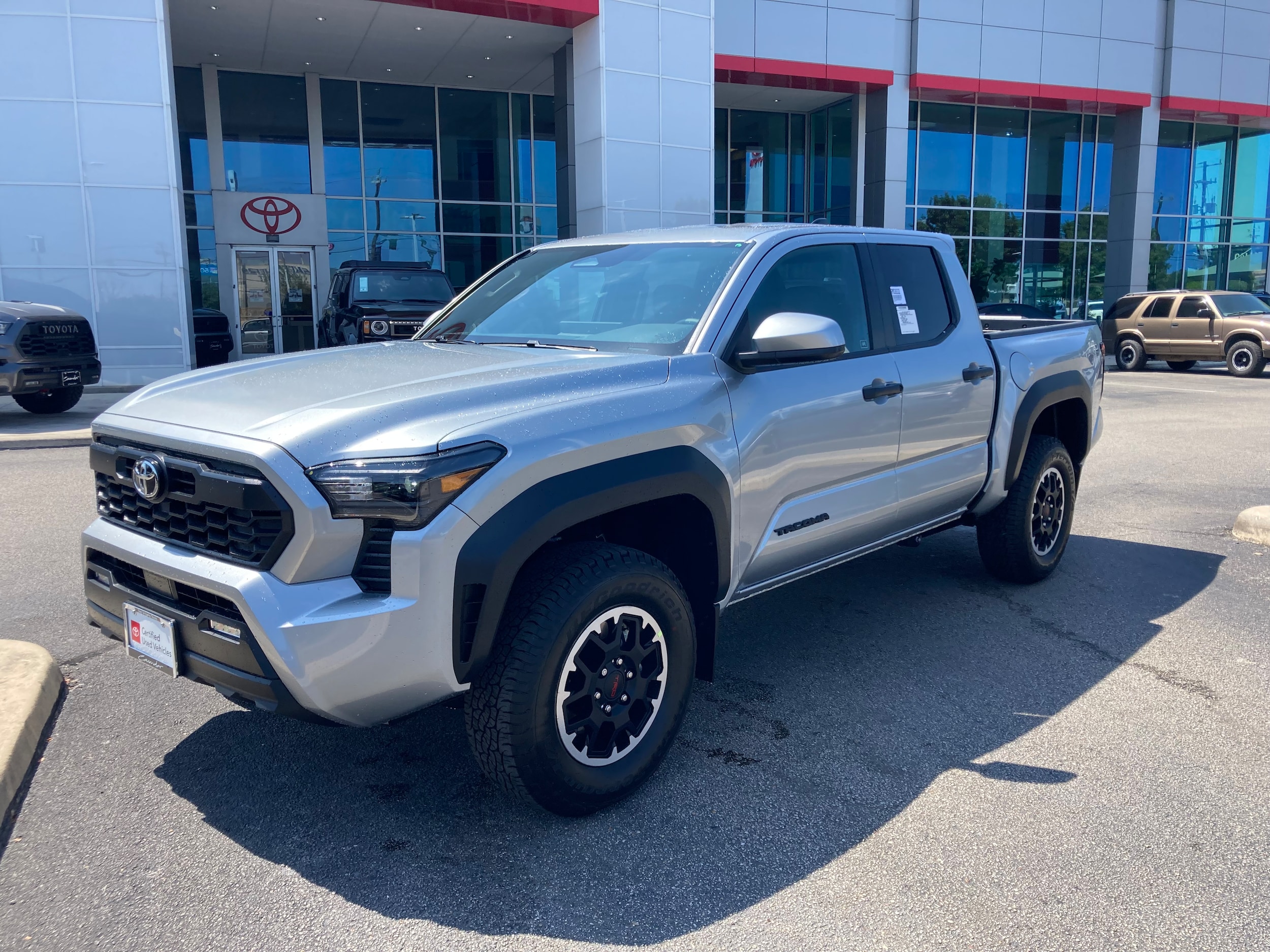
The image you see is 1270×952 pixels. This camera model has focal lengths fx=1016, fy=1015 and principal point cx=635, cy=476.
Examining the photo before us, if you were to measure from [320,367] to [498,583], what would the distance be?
4.42 feet

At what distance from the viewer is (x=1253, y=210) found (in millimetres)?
33438

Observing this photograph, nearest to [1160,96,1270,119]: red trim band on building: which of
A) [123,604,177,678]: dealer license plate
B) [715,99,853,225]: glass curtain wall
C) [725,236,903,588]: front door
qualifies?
[715,99,853,225]: glass curtain wall

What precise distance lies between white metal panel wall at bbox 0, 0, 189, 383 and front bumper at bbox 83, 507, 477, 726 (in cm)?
1713

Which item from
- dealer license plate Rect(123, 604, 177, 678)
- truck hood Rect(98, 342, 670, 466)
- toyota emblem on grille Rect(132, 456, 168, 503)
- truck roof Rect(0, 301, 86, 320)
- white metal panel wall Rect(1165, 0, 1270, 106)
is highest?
white metal panel wall Rect(1165, 0, 1270, 106)

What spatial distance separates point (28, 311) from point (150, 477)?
10824 mm

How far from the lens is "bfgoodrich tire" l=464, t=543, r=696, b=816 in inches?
117

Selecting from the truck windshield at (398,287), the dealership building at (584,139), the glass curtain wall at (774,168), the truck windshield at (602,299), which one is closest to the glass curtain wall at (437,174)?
the dealership building at (584,139)

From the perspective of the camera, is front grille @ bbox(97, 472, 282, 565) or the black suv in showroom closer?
front grille @ bbox(97, 472, 282, 565)

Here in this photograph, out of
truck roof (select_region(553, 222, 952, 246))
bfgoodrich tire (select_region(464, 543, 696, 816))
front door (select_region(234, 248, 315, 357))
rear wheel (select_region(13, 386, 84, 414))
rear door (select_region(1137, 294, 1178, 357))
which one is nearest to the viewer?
bfgoodrich tire (select_region(464, 543, 696, 816))

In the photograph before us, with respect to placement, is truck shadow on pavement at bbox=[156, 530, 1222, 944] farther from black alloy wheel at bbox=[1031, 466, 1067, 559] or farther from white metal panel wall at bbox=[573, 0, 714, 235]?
white metal panel wall at bbox=[573, 0, 714, 235]

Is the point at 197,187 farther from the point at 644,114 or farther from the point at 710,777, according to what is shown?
the point at 710,777

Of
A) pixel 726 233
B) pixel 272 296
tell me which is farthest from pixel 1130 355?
pixel 726 233

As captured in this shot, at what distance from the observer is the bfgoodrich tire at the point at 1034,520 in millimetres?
5551

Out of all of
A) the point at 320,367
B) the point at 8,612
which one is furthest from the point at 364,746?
the point at 8,612
